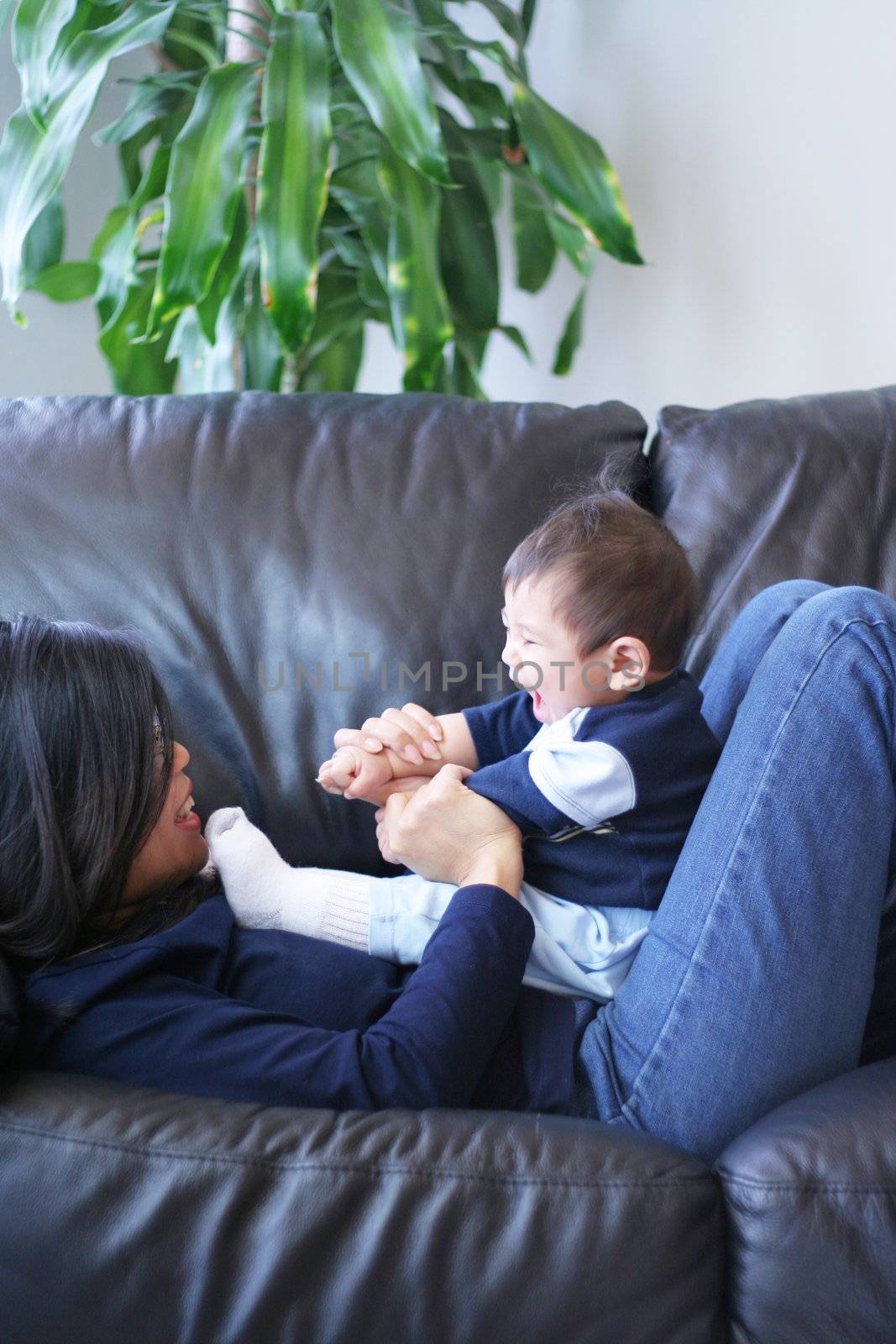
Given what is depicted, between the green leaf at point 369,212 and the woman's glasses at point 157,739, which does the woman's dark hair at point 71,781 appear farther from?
the green leaf at point 369,212

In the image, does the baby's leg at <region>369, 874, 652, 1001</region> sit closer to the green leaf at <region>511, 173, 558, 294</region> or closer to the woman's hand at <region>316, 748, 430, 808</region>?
the woman's hand at <region>316, 748, 430, 808</region>

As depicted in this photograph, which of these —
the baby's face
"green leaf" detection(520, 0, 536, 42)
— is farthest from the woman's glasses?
"green leaf" detection(520, 0, 536, 42)

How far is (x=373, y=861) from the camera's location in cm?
125

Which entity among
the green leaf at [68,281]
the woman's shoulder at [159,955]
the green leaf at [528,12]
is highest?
the green leaf at [528,12]

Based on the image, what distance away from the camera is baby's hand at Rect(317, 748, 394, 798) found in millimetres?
1090

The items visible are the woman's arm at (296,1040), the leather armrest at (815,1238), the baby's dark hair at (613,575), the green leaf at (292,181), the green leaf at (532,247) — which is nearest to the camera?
the leather armrest at (815,1238)

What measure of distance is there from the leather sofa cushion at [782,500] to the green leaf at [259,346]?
771 mm

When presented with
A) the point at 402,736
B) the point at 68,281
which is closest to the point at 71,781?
the point at 402,736

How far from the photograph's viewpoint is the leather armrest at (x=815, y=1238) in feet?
2.25

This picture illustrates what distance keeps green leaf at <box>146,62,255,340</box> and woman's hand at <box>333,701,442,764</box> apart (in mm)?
671

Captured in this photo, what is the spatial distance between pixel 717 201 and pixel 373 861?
1.45m

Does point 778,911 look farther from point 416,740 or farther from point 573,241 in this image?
point 573,241

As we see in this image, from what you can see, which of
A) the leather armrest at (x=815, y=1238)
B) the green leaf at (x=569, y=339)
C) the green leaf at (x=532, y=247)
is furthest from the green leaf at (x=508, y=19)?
the leather armrest at (x=815, y=1238)

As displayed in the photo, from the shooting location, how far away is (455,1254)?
69cm
